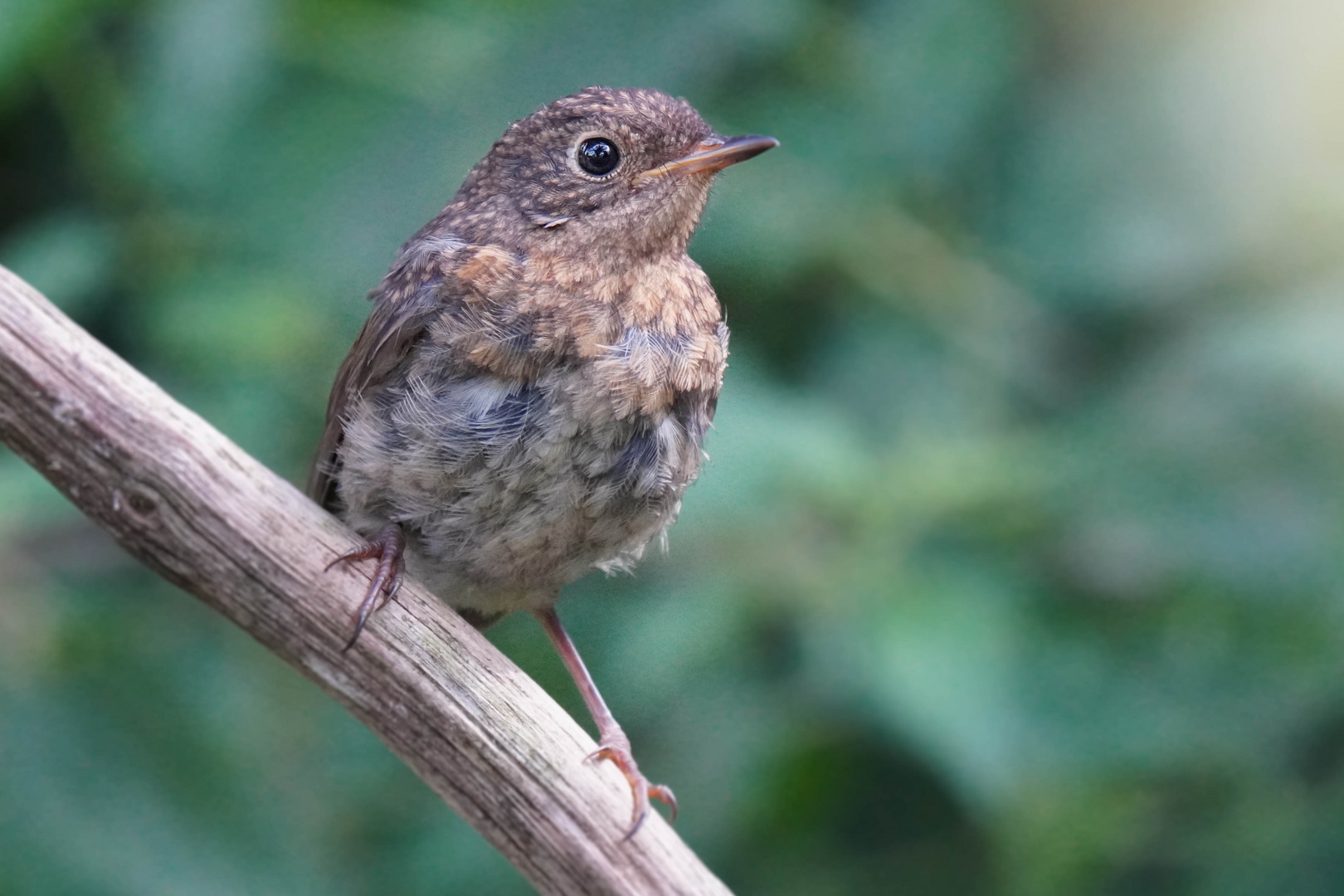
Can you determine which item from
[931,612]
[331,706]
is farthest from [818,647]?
[331,706]

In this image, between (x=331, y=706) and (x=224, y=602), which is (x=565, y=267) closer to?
(x=224, y=602)

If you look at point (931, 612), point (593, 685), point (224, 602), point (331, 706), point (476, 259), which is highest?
point (931, 612)

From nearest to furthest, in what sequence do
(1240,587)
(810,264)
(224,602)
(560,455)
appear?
(224,602) < (560,455) < (1240,587) < (810,264)

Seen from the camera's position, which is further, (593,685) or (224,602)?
(593,685)

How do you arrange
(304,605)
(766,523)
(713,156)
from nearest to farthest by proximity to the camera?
(304,605) → (713,156) → (766,523)

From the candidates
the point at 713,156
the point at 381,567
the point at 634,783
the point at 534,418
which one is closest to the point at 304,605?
the point at 381,567

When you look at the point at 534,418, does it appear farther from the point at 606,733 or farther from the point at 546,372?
the point at 606,733

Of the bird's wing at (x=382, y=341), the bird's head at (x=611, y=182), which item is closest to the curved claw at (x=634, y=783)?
the bird's wing at (x=382, y=341)

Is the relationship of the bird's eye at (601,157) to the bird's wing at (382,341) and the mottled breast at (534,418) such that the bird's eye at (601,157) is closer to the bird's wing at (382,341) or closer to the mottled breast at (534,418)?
the mottled breast at (534,418)

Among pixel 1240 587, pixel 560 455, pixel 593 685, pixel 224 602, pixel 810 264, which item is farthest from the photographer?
pixel 810 264
